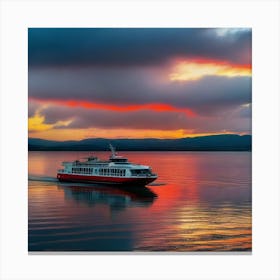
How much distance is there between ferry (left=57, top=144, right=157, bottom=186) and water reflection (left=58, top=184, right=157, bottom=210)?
229 millimetres

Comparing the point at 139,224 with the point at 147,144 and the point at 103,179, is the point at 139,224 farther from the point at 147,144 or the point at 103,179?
the point at 103,179

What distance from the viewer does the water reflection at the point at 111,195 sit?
37.0 feet

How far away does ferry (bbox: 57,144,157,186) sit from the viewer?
13.6m

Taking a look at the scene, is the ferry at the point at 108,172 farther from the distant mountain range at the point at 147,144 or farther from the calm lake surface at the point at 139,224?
the distant mountain range at the point at 147,144

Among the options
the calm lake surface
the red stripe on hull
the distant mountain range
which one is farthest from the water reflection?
the distant mountain range

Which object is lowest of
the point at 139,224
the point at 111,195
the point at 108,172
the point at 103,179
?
the point at 139,224

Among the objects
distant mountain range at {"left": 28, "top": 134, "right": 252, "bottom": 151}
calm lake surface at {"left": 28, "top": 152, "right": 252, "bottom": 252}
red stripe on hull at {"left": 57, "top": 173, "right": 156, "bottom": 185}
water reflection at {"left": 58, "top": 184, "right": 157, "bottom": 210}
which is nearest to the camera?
calm lake surface at {"left": 28, "top": 152, "right": 252, "bottom": 252}

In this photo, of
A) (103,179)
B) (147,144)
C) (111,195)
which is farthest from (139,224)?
(103,179)

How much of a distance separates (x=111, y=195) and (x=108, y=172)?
1.42m

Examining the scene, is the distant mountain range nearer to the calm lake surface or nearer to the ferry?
the calm lake surface

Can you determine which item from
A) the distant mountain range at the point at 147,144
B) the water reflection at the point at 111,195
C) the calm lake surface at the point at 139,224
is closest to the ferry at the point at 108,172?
the water reflection at the point at 111,195

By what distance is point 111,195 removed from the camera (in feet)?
41.5
